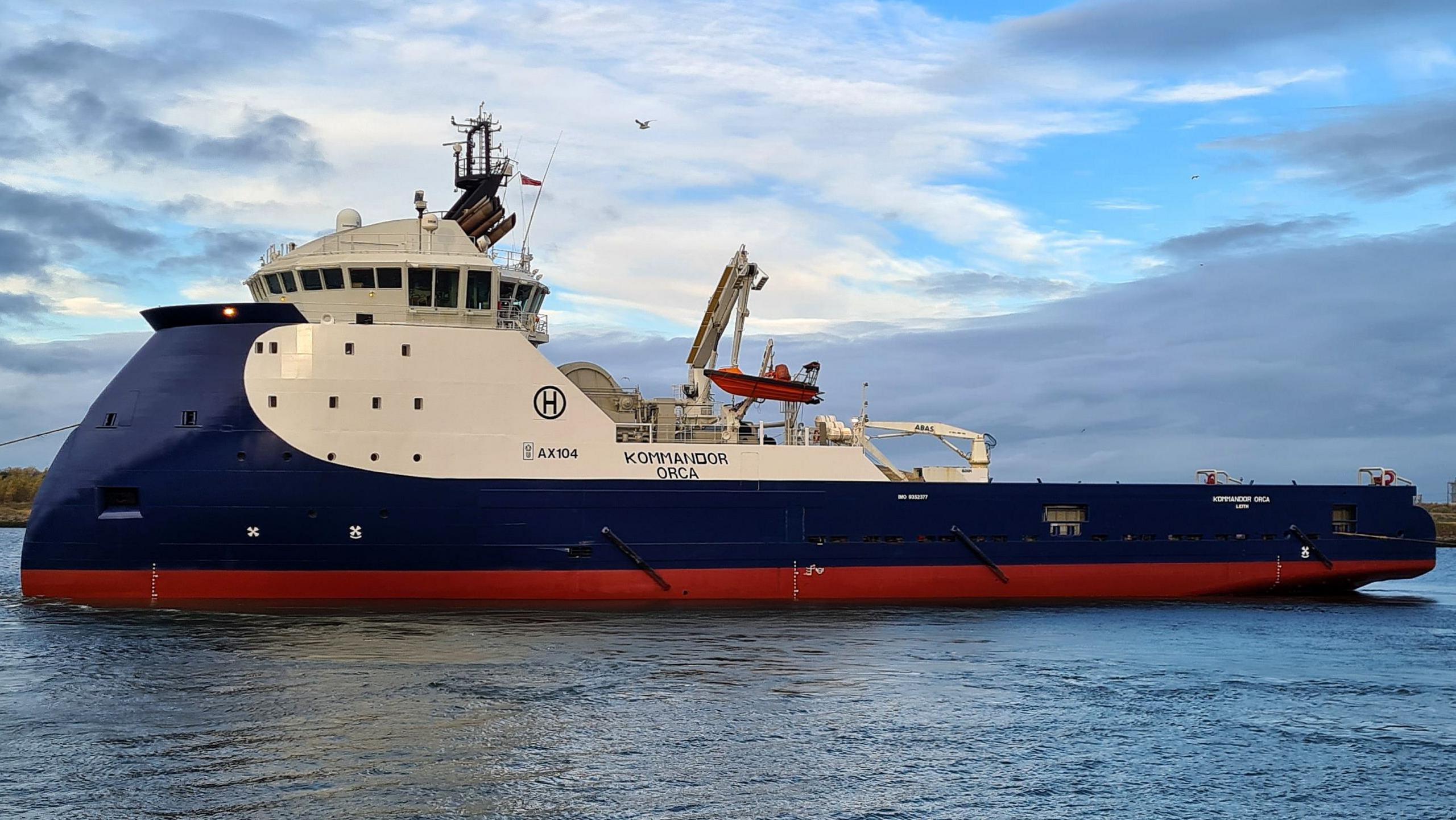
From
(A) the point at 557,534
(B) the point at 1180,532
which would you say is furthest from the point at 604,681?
(B) the point at 1180,532

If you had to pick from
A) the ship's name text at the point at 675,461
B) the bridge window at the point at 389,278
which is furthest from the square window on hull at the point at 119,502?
the ship's name text at the point at 675,461

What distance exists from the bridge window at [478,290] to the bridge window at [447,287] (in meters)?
0.18

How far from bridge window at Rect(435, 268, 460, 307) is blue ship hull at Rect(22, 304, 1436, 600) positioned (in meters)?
2.75

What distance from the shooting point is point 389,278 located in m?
23.4

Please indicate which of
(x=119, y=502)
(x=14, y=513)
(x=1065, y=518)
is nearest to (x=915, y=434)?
(x=1065, y=518)

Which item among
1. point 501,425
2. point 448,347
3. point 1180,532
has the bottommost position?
point 1180,532

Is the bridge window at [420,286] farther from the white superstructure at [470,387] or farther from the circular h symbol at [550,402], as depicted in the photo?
the circular h symbol at [550,402]

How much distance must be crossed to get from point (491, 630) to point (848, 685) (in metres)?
6.44

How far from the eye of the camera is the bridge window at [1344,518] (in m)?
27.3

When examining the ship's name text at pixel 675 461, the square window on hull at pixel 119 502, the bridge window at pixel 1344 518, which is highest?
the ship's name text at pixel 675 461

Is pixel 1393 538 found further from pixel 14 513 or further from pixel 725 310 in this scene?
pixel 14 513

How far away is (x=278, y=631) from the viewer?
1909 cm

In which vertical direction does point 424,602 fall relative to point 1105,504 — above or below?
below

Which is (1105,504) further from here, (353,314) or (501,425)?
(353,314)
